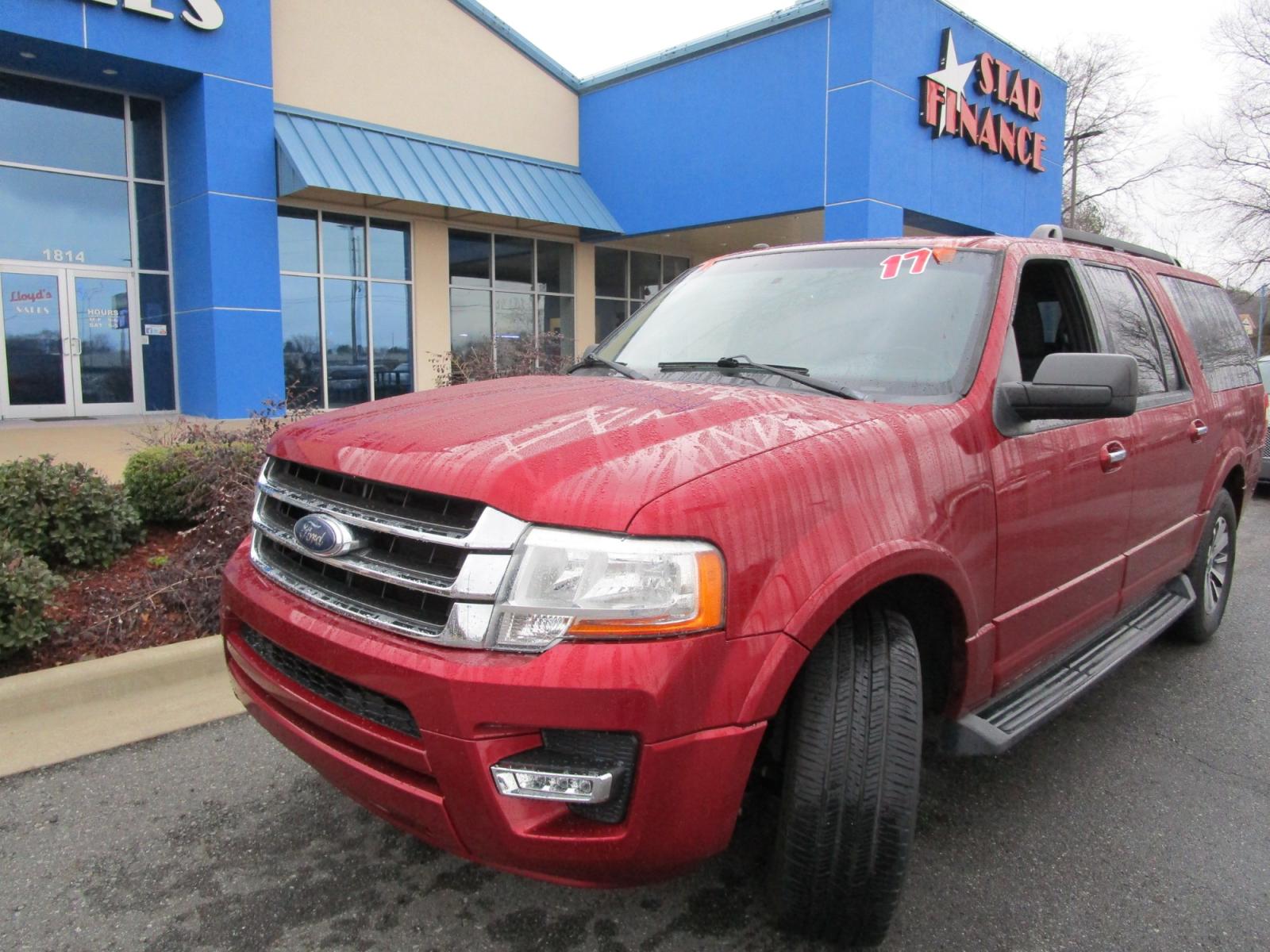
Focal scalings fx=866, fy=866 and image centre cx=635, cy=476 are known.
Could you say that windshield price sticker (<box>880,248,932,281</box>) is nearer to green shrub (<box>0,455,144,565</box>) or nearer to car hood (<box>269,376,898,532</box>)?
car hood (<box>269,376,898,532</box>)

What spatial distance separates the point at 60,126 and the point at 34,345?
3.42m

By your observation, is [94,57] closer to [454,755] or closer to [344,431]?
[344,431]

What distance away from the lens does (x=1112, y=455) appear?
10.6 feet

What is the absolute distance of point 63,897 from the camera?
2596 mm

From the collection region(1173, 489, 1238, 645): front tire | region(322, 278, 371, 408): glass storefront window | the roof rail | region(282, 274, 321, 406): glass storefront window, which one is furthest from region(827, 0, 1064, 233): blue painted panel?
region(1173, 489, 1238, 645): front tire

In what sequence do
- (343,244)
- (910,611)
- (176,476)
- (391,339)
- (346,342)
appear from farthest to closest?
(391,339), (346,342), (343,244), (176,476), (910,611)

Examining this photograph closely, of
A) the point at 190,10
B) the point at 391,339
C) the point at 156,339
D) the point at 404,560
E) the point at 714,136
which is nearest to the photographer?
the point at 404,560

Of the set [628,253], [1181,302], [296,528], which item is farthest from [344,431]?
[628,253]

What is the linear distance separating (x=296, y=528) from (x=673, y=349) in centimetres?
163

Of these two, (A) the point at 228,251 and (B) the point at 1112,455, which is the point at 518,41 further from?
(B) the point at 1112,455

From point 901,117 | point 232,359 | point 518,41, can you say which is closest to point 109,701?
point 232,359

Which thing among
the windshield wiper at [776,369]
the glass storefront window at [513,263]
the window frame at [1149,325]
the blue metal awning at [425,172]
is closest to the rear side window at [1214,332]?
the window frame at [1149,325]

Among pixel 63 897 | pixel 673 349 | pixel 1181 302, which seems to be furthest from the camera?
pixel 1181 302

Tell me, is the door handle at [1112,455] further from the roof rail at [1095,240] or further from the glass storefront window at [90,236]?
the glass storefront window at [90,236]
